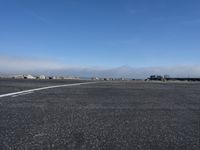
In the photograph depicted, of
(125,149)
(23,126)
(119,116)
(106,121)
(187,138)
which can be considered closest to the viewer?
(125,149)

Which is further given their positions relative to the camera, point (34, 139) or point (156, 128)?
point (156, 128)

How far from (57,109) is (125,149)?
349cm

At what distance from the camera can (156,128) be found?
17.7ft

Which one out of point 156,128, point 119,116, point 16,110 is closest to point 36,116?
point 16,110

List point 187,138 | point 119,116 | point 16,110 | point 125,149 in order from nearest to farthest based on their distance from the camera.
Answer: point 125,149, point 187,138, point 119,116, point 16,110

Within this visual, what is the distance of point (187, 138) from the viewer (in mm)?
4742

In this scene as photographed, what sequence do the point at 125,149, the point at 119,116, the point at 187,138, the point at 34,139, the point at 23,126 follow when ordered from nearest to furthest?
1. the point at 125,149
2. the point at 34,139
3. the point at 187,138
4. the point at 23,126
5. the point at 119,116

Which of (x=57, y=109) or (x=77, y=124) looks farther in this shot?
(x=57, y=109)

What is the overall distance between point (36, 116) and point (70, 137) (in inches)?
71.4

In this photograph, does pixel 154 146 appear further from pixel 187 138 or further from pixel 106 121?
pixel 106 121

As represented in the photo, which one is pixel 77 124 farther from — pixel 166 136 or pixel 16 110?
pixel 16 110

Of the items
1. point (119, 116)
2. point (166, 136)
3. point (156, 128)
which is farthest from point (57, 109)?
point (166, 136)

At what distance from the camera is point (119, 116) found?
6.52 m

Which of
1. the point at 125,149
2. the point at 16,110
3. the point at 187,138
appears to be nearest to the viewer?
the point at 125,149
